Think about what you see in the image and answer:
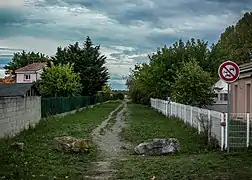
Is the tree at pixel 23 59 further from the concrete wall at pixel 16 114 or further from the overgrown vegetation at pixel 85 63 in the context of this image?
the concrete wall at pixel 16 114

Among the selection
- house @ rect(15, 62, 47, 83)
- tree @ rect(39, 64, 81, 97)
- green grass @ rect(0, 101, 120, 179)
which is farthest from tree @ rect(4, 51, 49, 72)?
green grass @ rect(0, 101, 120, 179)

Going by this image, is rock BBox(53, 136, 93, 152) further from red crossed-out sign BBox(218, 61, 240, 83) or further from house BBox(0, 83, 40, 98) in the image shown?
house BBox(0, 83, 40, 98)

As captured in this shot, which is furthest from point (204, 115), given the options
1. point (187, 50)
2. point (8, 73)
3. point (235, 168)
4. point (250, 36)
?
point (8, 73)

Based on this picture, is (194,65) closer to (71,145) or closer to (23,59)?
(71,145)

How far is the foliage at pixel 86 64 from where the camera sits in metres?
57.6

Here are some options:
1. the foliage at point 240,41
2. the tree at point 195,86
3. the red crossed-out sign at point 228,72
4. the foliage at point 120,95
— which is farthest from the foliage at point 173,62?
the foliage at point 120,95

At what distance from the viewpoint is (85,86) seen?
59000 mm

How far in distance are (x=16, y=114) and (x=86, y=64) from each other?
40.5m

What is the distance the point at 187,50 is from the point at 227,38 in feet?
49.3

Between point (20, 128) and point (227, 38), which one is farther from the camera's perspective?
point (227, 38)

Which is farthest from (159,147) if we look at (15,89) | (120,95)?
(120,95)

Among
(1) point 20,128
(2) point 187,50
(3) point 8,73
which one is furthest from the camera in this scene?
(3) point 8,73

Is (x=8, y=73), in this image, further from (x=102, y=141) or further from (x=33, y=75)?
(x=102, y=141)

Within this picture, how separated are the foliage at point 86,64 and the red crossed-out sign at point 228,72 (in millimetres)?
43724
